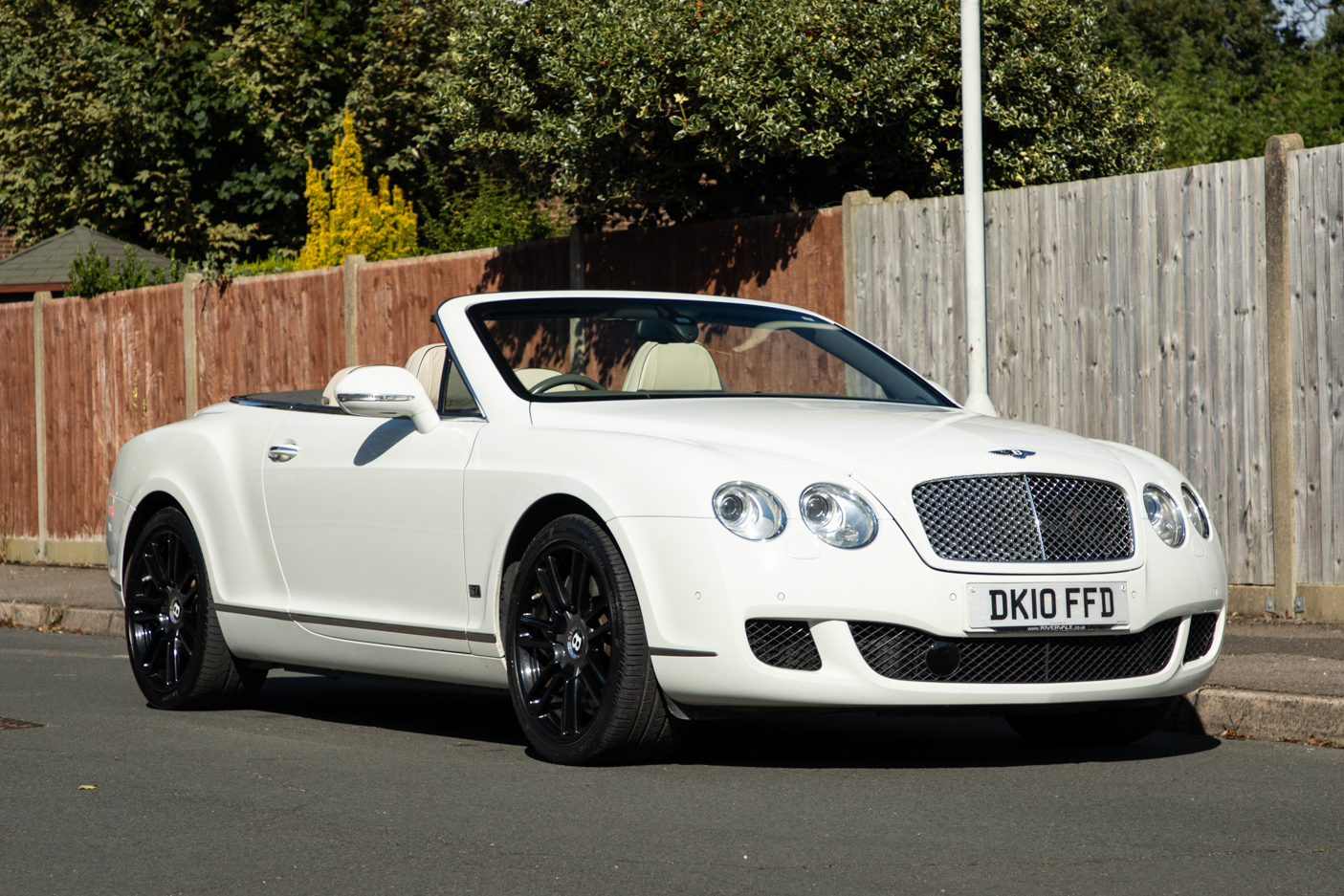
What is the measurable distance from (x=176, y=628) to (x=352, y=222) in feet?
42.6

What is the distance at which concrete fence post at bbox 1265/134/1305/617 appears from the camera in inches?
332

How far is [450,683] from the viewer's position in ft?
20.3

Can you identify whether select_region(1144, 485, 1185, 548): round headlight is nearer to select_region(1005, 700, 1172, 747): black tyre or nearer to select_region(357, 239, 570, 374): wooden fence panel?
select_region(1005, 700, 1172, 747): black tyre

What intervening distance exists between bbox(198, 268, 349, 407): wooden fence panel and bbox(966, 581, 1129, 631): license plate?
9.26 meters

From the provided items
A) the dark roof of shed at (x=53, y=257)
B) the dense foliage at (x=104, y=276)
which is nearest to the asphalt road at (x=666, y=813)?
the dense foliage at (x=104, y=276)

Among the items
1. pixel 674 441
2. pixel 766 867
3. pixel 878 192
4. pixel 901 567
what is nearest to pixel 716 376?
pixel 674 441

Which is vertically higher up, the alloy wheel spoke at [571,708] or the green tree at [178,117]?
the green tree at [178,117]

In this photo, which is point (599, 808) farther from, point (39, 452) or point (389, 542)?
point (39, 452)

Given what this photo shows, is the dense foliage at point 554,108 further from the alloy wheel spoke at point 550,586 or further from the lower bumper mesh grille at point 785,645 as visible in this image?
the lower bumper mesh grille at point 785,645

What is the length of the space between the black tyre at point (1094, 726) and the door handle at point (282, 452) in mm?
2798

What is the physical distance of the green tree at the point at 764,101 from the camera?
1072cm

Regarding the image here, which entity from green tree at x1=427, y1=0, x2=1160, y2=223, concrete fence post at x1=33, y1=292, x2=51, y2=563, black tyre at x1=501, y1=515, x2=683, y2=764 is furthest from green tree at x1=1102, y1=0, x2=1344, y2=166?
black tyre at x1=501, y1=515, x2=683, y2=764

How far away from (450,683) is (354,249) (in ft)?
44.3

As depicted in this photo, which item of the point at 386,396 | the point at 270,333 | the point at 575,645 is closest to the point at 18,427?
the point at 270,333
